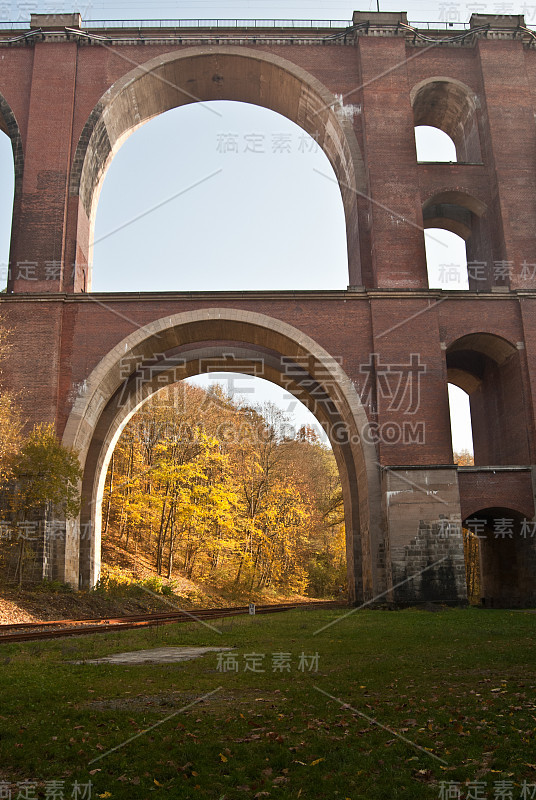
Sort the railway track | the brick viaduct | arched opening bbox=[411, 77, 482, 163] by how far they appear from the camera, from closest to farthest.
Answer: the railway track
the brick viaduct
arched opening bbox=[411, 77, 482, 163]

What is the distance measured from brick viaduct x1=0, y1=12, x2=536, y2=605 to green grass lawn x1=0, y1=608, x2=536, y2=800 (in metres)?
11.8

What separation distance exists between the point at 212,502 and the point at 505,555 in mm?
12753

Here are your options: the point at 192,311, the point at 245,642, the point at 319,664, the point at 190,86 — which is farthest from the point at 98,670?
the point at 190,86

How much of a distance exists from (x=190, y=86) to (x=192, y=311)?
1046 cm

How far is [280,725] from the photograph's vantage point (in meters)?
6.32

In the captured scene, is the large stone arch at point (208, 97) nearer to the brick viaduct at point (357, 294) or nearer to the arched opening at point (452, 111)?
the brick viaduct at point (357, 294)

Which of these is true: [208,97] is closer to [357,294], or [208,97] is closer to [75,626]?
[357,294]

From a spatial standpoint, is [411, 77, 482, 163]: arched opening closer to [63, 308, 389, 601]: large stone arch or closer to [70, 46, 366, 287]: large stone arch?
[70, 46, 366, 287]: large stone arch

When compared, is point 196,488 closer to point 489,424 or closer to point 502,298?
point 489,424

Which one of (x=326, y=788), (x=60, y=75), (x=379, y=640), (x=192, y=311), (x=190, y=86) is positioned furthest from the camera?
(x=190, y=86)

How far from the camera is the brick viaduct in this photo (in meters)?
22.4

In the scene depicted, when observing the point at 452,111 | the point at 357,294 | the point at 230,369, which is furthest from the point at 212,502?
the point at 452,111

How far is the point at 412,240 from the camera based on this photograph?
24375 mm

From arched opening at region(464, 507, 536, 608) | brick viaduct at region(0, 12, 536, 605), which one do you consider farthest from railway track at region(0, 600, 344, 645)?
arched opening at region(464, 507, 536, 608)
